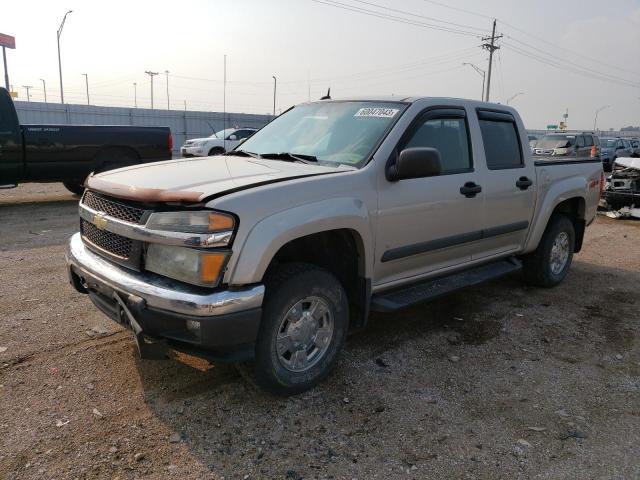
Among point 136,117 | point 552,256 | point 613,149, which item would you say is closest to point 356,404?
point 552,256

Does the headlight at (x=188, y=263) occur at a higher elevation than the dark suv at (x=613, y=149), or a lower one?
lower

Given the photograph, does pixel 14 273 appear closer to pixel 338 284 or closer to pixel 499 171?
pixel 338 284

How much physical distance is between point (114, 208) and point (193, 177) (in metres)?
0.51

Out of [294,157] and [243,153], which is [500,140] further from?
[243,153]

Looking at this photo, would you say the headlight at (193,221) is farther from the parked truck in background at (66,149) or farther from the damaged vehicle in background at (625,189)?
the damaged vehicle in background at (625,189)

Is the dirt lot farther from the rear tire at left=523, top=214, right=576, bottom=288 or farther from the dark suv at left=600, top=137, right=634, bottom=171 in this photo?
the dark suv at left=600, top=137, right=634, bottom=171

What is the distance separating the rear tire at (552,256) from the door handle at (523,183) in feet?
2.86

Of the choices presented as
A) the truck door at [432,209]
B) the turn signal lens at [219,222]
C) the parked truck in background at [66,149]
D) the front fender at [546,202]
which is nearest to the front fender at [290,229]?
the turn signal lens at [219,222]

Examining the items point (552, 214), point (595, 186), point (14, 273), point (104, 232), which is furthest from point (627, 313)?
point (14, 273)

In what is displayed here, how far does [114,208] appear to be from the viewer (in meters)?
3.20

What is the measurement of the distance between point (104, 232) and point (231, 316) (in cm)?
114

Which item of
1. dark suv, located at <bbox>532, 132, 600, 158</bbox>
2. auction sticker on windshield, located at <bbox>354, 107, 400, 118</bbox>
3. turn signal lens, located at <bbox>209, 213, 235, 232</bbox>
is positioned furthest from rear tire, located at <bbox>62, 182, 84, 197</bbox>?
dark suv, located at <bbox>532, 132, 600, 158</bbox>

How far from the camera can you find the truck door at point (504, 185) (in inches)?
179

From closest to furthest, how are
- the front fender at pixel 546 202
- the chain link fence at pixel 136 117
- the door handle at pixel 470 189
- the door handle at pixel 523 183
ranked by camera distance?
the door handle at pixel 470 189
the door handle at pixel 523 183
the front fender at pixel 546 202
the chain link fence at pixel 136 117
